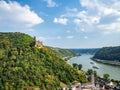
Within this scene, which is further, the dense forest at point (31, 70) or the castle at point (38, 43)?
the castle at point (38, 43)

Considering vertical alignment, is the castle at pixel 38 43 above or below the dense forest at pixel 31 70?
above

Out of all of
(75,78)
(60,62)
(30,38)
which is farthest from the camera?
(30,38)

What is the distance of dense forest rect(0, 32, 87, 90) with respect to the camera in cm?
3684

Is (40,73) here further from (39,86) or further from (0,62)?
(0,62)

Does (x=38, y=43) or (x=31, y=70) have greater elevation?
(x=38, y=43)

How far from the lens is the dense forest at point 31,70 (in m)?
36.8

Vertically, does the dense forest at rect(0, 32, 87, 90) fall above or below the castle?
below

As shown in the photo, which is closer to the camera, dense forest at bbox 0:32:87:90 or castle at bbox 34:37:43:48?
dense forest at bbox 0:32:87:90

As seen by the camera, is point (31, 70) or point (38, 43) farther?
point (38, 43)

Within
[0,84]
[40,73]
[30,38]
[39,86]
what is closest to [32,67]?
[40,73]

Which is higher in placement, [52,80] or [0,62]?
[0,62]

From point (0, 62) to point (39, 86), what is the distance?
25.1 feet

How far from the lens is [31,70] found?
39812mm

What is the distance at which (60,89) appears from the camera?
36125 mm
